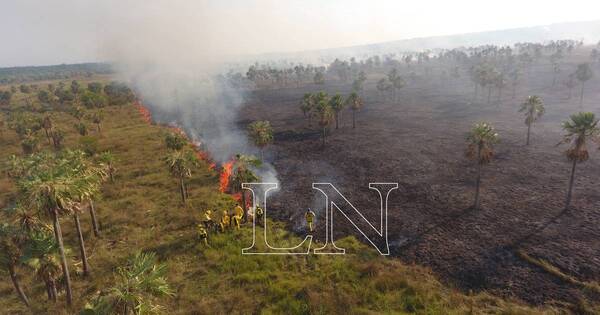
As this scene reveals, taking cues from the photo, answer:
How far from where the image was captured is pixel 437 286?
35750 millimetres

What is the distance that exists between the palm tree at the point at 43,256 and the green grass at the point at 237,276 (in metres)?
4.10

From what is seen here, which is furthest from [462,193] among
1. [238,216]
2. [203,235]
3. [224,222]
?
[203,235]

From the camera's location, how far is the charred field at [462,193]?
126ft

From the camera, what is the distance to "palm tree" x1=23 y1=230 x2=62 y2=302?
92.8 feet

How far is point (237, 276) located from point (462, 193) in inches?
1576

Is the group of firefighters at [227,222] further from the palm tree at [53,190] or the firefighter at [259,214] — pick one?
the palm tree at [53,190]

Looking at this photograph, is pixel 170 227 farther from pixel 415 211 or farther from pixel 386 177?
pixel 386 177

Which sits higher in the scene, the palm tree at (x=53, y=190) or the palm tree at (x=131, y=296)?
the palm tree at (x=53, y=190)

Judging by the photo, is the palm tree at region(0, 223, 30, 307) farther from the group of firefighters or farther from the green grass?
the group of firefighters

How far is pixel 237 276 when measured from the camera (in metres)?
36.8

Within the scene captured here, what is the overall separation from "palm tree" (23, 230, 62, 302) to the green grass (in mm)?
4102

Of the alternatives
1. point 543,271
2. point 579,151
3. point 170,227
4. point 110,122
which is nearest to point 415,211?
point 543,271

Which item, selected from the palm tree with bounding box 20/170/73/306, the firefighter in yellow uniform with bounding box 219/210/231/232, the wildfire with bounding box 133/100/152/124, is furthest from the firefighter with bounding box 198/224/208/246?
the wildfire with bounding box 133/100/152/124

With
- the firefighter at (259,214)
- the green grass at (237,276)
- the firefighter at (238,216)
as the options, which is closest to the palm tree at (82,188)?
the green grass at (237,276)
